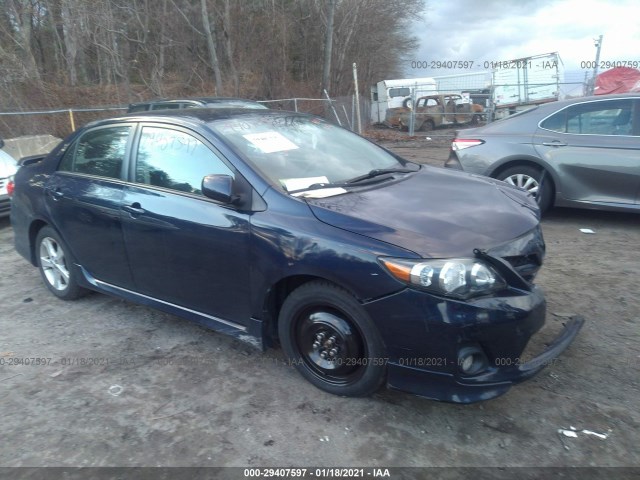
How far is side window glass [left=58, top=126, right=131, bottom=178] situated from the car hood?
1768 millimetres

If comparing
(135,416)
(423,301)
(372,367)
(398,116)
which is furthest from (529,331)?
(398,116)

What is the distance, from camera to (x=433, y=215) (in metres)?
3.01

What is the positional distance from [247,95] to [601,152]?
18.1 metres

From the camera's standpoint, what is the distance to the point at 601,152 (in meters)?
A: 5.95

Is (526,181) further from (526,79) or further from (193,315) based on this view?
(526,79)

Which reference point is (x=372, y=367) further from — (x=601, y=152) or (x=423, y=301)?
(x=601, y=152)

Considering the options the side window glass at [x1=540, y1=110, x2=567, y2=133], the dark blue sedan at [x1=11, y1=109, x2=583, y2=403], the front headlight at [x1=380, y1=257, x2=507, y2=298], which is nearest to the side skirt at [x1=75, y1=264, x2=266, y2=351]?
the dark blue sedan at [x1=11, y1=109, x2=583, y2=403]

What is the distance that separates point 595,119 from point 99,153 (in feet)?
17.7

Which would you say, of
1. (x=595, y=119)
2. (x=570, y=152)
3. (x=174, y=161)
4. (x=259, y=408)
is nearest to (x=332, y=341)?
(x=259, y=408)

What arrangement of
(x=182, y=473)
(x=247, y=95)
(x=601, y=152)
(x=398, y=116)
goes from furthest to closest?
1. (x=398, y=116)
2. (x=247, y=95)
3. (x=601, y=152)
4. (x=182, y=473)

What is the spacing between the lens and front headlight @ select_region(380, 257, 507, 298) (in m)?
2.60

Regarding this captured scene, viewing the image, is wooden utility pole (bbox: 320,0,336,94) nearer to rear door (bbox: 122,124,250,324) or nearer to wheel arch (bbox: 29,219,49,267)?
wheel arch (bbox: 29,219,49,267)

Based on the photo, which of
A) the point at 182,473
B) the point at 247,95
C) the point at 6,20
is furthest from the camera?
the point at 247,95

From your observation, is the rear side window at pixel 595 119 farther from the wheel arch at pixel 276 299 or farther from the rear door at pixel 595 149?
the wheel arch at pixel 276 299
